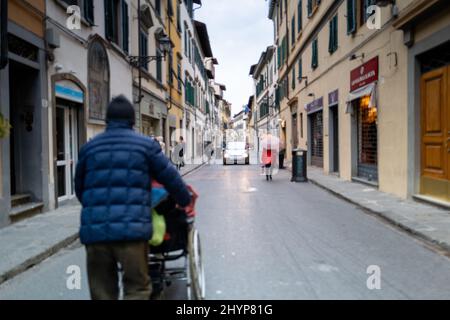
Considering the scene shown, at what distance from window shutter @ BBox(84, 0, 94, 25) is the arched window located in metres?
0.55

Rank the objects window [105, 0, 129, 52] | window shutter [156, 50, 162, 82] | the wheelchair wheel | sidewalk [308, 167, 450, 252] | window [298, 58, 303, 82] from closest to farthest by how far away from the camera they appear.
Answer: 1. the wheelchair wheel
2. sidewalk [308, 167, 450, 252]
3. window [105, 0, 129, 52]
4. window shutter [156, 50, 162, 82]
5. window [298, 58, 303, 82]

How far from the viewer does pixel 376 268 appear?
5055mm

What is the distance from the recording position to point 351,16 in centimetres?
1362

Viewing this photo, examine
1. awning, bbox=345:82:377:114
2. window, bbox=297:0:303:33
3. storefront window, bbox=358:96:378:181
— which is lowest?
storefront window, bbox=358:96:378:181

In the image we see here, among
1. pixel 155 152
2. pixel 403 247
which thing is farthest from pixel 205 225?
pixel 155 152

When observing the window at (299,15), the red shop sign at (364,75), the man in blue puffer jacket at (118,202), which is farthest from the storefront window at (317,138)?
the man in blue puffer jacket at (118,202)

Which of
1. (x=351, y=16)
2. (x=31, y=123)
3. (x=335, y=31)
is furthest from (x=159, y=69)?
(x=31, y=123)

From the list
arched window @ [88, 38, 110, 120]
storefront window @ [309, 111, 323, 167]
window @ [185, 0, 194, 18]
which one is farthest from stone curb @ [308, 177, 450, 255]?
window @ [185, 0, 194, 18]

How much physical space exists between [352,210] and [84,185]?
23.8 ft

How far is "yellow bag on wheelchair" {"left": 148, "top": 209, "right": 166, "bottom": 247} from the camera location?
3252mm

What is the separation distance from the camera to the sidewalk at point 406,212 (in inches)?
257

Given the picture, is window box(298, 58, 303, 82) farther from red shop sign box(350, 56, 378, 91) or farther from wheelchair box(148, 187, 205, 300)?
wheelchair box(148, 187, 205, 300)

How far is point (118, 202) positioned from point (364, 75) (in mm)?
11120
